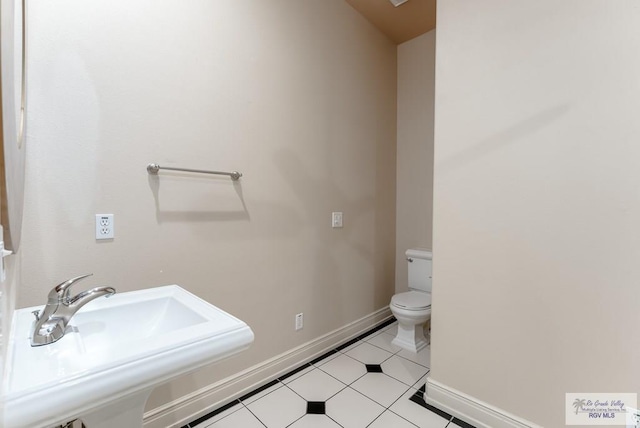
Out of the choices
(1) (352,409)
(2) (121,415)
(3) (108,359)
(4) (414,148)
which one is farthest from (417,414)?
(4) (414,148)

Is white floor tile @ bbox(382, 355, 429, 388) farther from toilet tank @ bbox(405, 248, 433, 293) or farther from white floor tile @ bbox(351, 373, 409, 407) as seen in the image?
toilet tank @ bbox(405, 248, 433, 293)

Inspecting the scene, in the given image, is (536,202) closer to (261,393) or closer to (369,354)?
(369,354)

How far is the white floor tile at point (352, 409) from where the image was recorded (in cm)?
154

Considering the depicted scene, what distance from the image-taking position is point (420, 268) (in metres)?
2.55

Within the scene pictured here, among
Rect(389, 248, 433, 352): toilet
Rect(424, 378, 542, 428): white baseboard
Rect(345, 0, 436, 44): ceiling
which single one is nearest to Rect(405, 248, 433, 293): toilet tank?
Rect(389, 248, 433, 352): toilet

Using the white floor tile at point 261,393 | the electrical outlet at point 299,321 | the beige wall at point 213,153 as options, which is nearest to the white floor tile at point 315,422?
the white floor tile at point 261,393

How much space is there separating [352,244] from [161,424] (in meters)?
1.63

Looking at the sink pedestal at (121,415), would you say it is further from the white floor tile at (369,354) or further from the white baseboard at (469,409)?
the white floor tile at (369,354)

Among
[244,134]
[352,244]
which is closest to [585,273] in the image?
[352,244]

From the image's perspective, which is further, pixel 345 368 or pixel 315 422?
pixel 345 368

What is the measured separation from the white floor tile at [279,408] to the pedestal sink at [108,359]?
0.88m

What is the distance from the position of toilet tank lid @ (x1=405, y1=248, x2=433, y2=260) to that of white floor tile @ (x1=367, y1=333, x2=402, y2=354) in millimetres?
713

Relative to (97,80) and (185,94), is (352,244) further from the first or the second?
(97,80)

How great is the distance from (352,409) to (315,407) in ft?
0.67
